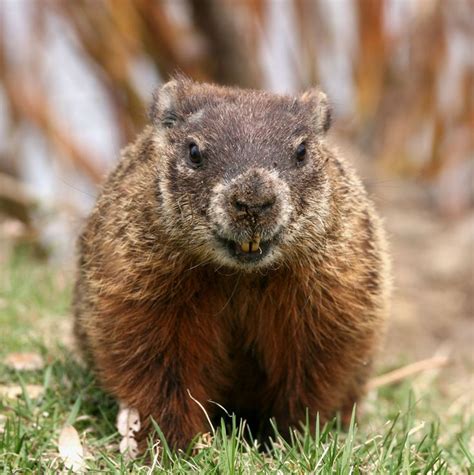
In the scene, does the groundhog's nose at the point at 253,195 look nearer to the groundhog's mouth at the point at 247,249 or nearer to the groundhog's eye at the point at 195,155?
the groundhog's mouth at the point at 247,249

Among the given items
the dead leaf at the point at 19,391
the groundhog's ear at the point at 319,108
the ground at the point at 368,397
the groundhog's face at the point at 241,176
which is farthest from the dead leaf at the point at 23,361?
the groundhog's ear at the point at 319,108

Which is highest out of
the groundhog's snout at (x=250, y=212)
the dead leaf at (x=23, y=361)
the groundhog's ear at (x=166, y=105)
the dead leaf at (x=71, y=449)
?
the groundhog's ear at (x=166, y=105)

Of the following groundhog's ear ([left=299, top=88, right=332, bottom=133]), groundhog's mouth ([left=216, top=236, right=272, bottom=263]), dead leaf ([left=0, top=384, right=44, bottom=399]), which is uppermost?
groundhog's ear ([left=299, top=88, right=332, bottom=133])

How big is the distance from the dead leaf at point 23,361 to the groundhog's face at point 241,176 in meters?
1.46

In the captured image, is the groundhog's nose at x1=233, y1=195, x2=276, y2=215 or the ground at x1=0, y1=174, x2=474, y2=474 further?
the ground at x1=0, y1=174, x2=474, y2=474

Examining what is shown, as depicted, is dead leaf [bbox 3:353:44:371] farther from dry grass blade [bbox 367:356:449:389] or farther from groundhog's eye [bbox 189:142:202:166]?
dry grass blade [bbox 367:356:449:389]

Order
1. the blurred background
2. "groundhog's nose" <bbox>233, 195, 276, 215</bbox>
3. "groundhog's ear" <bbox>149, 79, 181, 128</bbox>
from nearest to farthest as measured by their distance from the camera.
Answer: "groundhog's nose" <bbox>233, 195, 276, 215</bbox> → "groundhog's ear" <bbox>149, 79, 181, 128</bbox> → the blurred background

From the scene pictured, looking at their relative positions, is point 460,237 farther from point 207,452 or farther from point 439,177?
point 207,452

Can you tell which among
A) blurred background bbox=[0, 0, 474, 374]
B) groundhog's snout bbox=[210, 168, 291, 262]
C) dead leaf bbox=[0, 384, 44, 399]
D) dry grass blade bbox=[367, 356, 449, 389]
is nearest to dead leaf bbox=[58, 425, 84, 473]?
dead leaf bbox=[0, 384, 44, 399]

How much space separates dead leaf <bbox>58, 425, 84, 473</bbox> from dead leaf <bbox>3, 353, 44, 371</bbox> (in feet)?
2.74

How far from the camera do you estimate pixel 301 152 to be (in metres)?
3.60

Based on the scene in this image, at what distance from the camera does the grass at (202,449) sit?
3.19 metres

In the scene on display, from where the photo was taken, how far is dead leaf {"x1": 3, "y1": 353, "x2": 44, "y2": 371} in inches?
176

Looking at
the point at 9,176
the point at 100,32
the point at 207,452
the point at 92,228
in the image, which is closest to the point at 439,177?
the point at 100,32
